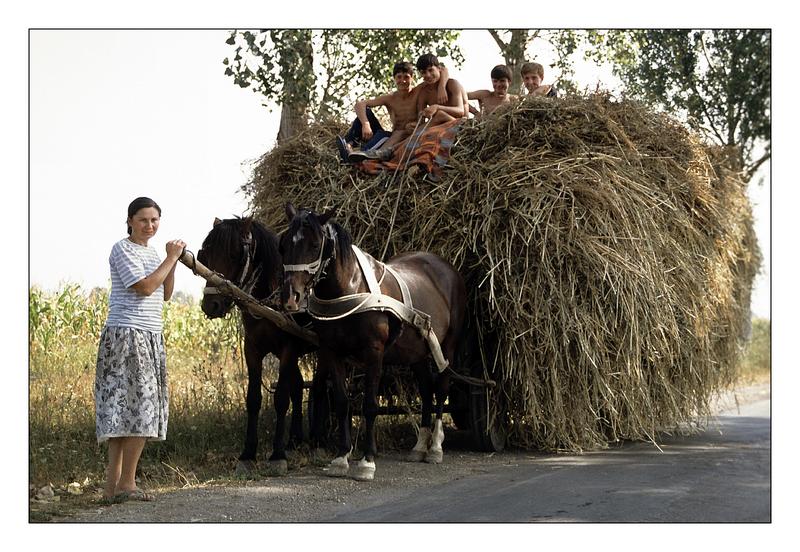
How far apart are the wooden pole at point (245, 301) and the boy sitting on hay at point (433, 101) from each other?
191cm

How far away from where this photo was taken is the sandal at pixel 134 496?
5242 millimetres

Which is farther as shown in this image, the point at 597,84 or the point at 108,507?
the point at 597,84

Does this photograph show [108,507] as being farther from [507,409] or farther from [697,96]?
[697,96]

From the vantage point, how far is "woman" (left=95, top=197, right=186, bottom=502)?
16.5 feet

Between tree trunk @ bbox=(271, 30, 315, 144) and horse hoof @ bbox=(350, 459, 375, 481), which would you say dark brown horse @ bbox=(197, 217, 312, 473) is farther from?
tree trunk @ bbox=(271, 30, 315, 144)

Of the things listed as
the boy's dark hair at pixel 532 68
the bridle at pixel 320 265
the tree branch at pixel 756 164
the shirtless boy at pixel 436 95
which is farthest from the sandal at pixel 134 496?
the tree branch at pixel 756 164

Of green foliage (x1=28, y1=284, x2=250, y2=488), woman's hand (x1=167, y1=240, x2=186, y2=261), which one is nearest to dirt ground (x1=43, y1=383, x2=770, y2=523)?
green foliage (x1=28, y1=284, x2=250, y2=488)

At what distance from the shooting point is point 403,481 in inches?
244

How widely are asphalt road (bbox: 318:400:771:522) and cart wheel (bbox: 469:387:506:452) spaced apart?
1.08 ft

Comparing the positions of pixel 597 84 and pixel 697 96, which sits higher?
pixel 697 96

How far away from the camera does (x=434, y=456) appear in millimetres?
6895

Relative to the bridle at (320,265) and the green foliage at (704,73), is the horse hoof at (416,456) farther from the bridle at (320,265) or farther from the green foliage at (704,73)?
the green foliage at (704,73)

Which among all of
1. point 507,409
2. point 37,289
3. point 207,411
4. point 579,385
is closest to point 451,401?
point 507,409

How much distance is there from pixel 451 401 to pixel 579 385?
123 centimetres
